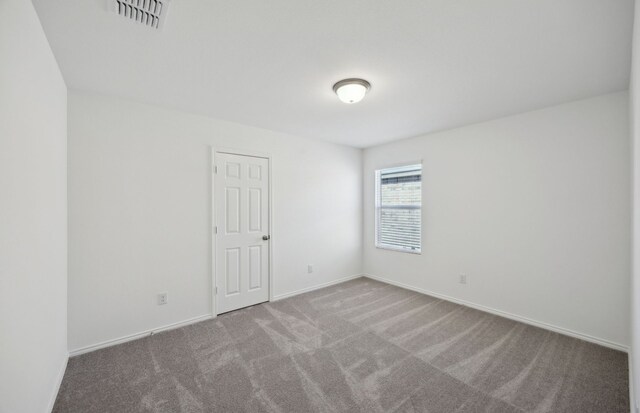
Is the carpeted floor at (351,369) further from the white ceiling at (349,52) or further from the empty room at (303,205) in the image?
the white ceiling at (349,52)

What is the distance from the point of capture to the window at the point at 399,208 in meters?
4.13

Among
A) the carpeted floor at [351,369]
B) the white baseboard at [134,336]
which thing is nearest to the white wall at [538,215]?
the carpeted floor at [351,369]

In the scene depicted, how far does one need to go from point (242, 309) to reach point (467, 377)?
2538 millimetres

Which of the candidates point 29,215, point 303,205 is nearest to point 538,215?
point 303,205

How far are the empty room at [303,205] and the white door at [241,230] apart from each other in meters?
0.03

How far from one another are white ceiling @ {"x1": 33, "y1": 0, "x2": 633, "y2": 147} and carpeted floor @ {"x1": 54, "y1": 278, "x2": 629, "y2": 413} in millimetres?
2412

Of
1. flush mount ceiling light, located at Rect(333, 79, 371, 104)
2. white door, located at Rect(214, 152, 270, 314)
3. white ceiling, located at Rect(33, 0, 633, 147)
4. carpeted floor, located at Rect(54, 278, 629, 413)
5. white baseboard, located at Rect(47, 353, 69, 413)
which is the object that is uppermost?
white ceiling, located at Rect(33, 0, 633, 147)

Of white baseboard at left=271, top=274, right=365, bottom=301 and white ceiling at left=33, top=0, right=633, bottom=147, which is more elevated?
white ceiling at left=33, top=0, right=633, bottom=147

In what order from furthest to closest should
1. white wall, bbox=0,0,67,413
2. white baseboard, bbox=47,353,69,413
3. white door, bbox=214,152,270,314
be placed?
white door, bbox=214,152,270,314
white baseboard, bbox=47,353,69,413
white wall, bbox=0,0,67,413

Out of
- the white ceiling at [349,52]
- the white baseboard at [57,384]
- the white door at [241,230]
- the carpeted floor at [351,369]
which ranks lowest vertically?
the carpeted floor at [351,369]

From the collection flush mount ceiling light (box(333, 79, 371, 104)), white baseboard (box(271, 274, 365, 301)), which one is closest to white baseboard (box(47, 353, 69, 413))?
white baseboard (box(271, 274, 365, 301))

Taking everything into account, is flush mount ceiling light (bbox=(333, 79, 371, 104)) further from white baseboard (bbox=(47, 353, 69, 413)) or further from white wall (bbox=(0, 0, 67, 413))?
white baseboard (bbox=(47, 353, 69, 413))

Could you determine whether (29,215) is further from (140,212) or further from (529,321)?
(529,321)

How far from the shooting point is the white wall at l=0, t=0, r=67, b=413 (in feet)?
3.74
